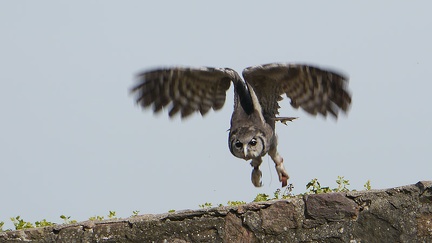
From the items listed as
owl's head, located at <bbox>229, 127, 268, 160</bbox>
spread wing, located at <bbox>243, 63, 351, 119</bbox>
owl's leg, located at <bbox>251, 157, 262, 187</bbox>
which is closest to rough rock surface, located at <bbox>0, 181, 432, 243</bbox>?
spread wing, located at <bbox>243, 63, 351, 119</bbox>

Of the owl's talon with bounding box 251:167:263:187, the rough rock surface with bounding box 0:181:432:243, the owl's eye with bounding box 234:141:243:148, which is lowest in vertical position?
the rough rock surface with bounding box 0:181:432:243

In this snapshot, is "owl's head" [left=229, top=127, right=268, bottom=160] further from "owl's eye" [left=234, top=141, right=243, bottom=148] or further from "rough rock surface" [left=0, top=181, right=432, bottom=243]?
"rough rock surface" [left=0, top=181, right=432, bottom=243]

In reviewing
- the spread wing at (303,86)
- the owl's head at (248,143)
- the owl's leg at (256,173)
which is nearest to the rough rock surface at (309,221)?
the spread wing at (303,86)

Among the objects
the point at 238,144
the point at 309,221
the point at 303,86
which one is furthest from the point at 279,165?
the point at 309,221

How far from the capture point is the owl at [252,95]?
8.14 metres

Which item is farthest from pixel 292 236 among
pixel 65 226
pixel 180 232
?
pixel 65 226

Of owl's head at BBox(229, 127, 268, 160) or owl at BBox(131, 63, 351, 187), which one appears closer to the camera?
owl at BBox(131, 63, 351, 187)

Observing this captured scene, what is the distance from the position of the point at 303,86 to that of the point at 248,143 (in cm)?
87

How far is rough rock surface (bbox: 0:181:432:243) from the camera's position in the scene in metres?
4.69

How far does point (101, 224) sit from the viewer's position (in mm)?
4824

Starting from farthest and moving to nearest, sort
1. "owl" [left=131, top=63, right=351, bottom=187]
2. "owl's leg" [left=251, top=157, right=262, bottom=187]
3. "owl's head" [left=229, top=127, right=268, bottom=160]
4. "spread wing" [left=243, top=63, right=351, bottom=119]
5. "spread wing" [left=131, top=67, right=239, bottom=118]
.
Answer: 1. "owl's leg" [left=251, top=157, right=262, bottom=187]
2. "spread wing" [left=131, top=67, right=239, bottom=118]
3. "owl's head" [left=229, top=127, right=268, bottom=160]
4. "owl" [left=131, top=63, right=351, bottom=187]
5. "spread wing" [left=243, top=63, right=351, bottom=119]

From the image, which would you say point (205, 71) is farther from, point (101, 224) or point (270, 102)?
point (101, 224)

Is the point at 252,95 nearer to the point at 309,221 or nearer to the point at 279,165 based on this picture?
the point at 279,165

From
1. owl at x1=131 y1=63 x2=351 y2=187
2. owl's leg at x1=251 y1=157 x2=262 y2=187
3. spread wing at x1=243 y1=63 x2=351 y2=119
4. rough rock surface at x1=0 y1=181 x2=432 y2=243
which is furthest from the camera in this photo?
owl's leg at x1=251 y1=157 x2=262 y2=187
